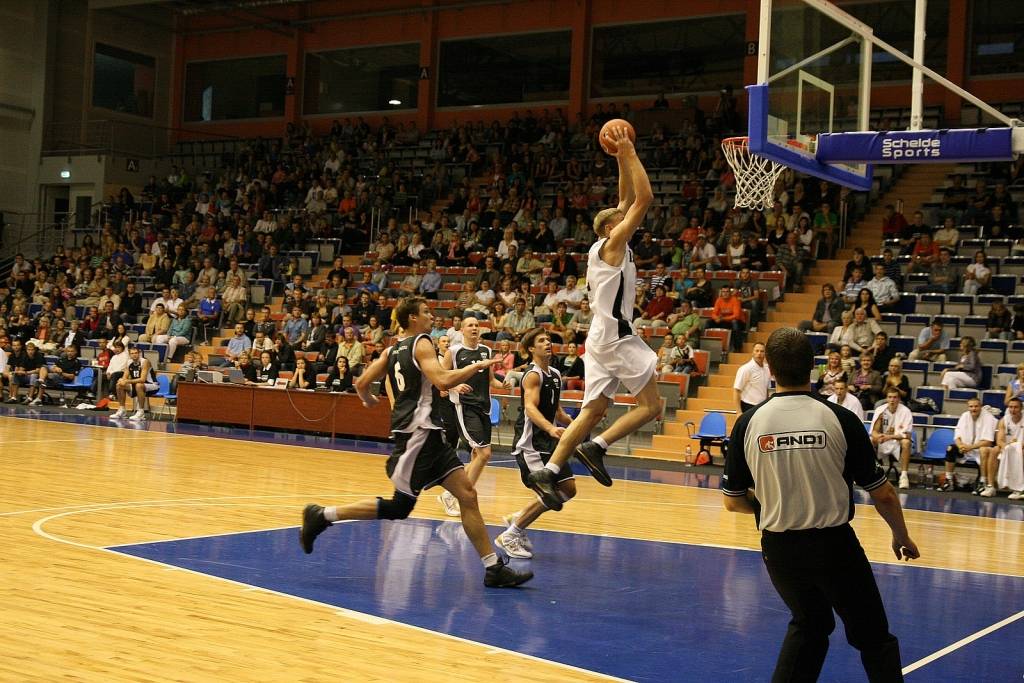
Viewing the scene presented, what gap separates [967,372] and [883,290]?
227cm

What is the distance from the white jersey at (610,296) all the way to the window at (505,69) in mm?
21890

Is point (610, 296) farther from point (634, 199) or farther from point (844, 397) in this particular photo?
point (844, 397)

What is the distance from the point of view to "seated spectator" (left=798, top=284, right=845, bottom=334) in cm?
1695

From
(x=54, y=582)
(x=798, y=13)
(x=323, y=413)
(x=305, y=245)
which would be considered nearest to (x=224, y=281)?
(x=305, y=245)

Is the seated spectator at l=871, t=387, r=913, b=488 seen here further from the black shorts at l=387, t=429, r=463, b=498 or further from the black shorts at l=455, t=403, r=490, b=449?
the black shorts at l=387, t=429, r=463, b=498

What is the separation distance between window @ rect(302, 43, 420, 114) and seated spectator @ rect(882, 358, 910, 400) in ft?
60.5

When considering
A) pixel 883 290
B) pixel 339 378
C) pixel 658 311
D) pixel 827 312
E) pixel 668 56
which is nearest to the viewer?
pixel 883 290

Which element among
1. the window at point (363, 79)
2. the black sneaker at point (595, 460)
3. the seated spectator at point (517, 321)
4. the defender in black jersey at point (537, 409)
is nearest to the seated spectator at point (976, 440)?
the seated spectator at point (517, 321)

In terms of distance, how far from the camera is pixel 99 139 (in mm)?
32125

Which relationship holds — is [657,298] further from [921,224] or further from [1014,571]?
[1014,571]

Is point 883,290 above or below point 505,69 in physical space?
below

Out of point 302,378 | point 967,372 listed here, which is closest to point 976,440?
point 967,372

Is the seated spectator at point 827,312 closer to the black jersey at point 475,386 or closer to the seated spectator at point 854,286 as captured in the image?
the seated spectator at point 854,286

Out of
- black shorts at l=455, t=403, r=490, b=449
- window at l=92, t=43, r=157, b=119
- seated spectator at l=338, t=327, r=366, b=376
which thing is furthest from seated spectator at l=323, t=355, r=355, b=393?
window at l=92, t=43, r=157, b=119
